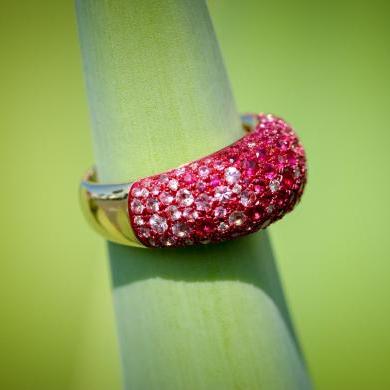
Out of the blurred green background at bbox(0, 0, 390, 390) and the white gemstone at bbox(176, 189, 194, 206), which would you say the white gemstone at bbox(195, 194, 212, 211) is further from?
the blurred green background at bbox(0, 0, 390, 390)

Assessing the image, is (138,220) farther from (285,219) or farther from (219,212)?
(285,219)

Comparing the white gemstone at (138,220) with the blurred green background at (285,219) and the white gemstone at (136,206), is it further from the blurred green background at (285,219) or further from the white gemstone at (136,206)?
the blurred green background at (285,219)

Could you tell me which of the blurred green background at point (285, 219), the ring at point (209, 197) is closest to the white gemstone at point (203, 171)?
the ring at point (209, 197)

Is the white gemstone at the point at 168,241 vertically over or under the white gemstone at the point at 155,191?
under

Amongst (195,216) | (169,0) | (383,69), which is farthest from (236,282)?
(383,69)

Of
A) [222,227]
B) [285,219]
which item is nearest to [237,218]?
[222,227]

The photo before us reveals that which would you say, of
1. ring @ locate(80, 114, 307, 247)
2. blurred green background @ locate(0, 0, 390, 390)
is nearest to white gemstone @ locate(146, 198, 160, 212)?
ring @ locate(80, 114, 307, 247)

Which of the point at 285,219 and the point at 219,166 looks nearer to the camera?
the point at 219,166
